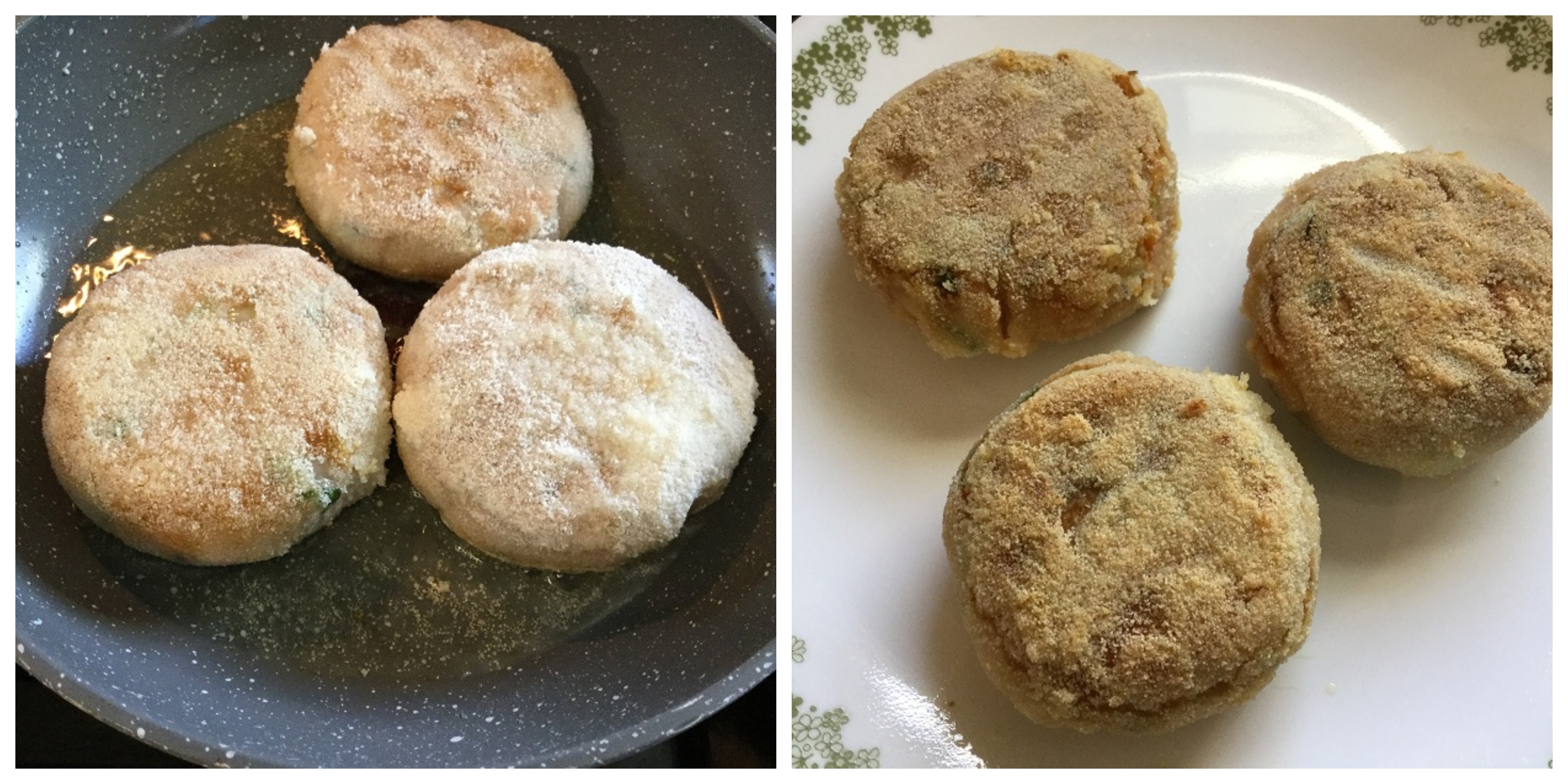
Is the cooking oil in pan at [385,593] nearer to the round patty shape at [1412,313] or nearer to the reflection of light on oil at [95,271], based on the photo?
the reflection of light on oil at [95,271]

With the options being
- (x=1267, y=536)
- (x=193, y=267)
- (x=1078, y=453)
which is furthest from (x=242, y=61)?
(x=1267, y=536)

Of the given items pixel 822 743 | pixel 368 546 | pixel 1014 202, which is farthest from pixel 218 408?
pixel 1014 202

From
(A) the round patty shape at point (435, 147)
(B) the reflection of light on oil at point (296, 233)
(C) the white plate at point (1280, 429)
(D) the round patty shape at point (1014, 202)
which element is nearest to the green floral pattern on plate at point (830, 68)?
(C) the white plate at point (1280, 429)

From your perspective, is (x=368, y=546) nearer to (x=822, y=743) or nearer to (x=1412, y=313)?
(x=822, y=743)

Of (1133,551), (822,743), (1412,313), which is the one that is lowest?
(822,743)

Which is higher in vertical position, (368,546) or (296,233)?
(296,233)

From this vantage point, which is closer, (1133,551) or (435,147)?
(1133,551)

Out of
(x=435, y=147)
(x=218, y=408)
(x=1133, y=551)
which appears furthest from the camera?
(x=435, y=147)

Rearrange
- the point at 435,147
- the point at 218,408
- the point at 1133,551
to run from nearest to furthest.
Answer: the point at 1133,551 → the point at 218,408 → the point at 435,147
